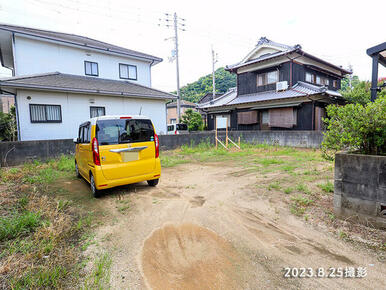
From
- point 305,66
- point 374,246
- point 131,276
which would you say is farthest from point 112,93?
point 305,66

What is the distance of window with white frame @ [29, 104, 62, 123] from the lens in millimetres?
9875

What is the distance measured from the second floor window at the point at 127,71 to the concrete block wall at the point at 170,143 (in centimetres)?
630

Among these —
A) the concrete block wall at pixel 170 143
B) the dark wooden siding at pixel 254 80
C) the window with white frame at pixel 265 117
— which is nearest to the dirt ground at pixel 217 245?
the concrete block wall at pixel 170 143

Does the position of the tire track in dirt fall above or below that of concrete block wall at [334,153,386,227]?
below

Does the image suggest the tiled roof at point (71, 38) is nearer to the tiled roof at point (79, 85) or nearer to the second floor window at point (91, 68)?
the second floor window at point (91, 68)

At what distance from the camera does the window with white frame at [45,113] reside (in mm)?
9875

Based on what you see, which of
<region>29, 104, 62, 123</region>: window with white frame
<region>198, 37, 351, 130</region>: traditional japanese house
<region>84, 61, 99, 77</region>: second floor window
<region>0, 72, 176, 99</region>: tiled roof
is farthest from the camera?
<region>198, 37, 351, 130</region>: traditional japanese house

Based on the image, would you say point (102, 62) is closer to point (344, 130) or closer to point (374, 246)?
point (344, 130)

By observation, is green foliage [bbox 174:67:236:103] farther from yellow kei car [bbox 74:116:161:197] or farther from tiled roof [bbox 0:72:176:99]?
yellow kei car [bbox 74:116:161:197]

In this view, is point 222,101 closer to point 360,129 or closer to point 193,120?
point 193,120

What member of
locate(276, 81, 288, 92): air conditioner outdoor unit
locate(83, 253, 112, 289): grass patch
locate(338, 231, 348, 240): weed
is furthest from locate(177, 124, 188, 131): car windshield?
locate(83, 253, 112, 289): grass patch

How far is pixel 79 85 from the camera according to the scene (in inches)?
422

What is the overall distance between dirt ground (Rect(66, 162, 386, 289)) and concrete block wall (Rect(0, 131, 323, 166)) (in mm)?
5670

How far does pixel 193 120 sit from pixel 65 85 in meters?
11.3
